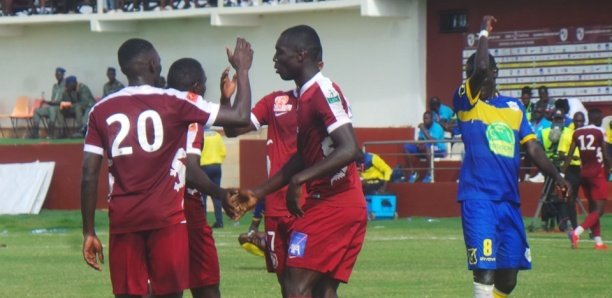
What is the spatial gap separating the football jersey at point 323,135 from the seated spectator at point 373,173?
20.0 metres

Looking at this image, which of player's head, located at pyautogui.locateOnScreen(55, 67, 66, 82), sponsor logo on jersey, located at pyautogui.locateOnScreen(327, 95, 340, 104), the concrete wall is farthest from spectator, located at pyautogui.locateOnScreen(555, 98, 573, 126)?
sponsor logo on jersey, located at pyautogui.locateOnScreen(327, 95, 340, 104)

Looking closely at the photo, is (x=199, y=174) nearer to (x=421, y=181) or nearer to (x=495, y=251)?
(x=495, y=251)

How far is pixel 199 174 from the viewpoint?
10.8 metres

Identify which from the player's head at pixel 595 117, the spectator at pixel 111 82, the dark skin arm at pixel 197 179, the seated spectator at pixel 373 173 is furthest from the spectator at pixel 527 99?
the dark skin arm at pixel 197 179

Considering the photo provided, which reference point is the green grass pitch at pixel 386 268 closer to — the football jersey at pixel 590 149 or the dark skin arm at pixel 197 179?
the football jersey at pixel 590 149

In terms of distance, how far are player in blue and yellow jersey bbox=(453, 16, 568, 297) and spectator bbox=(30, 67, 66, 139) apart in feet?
95.3

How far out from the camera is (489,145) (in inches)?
451

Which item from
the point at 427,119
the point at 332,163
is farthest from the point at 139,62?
the point at 427,119

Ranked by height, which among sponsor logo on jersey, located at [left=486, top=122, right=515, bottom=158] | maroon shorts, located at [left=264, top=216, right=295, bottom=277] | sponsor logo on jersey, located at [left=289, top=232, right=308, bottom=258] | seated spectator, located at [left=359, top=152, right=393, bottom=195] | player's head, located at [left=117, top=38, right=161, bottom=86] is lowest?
seated spectator, located at [left=359, top=152, right=393, bottom=195]

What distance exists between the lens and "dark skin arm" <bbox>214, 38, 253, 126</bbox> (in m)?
9.52

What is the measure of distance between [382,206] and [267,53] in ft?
29.8

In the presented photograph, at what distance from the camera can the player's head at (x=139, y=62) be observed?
959cm

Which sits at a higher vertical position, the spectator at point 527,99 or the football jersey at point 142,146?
the football jersey at point 142,146

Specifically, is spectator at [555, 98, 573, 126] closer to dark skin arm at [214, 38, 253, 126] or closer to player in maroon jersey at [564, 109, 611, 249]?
player in maroon jersey at [564, 109, 611, 249]
